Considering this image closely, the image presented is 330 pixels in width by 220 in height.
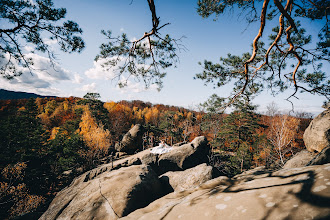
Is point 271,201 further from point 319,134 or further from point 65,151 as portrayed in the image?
point 65,151

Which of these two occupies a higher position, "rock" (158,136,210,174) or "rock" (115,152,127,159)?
"rock" (158,136,210,174)

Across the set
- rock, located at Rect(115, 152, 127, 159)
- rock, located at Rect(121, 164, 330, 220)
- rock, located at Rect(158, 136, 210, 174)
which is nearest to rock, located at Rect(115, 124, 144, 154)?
rock, located at Rect(115, 152, 127, 159)

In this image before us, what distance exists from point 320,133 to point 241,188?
1228 centimetres

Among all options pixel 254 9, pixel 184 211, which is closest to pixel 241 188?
pixel 184 211

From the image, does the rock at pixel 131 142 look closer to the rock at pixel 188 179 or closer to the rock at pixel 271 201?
the rock at pixel 188 179

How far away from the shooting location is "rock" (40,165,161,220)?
462cm

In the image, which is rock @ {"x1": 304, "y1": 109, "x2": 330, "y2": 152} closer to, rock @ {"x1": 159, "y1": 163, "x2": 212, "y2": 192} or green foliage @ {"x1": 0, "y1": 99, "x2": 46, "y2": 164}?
rock @ {"x1": 159, "y1": 163, "x2": 212, "y2": 192}

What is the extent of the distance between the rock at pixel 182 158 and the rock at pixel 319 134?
9900 mm

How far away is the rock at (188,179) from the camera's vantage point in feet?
23.1

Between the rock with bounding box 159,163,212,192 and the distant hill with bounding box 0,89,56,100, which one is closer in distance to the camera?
the rock with bounding box 159,163,212,192

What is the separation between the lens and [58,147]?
17.3 meters

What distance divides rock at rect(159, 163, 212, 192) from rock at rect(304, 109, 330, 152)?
29.8ft

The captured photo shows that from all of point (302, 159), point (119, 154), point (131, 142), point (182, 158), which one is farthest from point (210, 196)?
point (119, 154)

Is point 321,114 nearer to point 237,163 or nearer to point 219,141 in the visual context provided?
point 237,163
